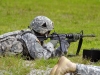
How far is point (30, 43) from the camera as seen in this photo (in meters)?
9.56

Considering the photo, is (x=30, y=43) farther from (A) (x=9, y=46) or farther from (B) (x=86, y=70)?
(B) (x=86, y=70)

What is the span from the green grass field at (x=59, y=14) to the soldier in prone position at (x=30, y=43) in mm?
3025

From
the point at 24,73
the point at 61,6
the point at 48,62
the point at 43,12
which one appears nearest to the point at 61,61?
the point at 24,73

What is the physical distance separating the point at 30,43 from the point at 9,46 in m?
0.42

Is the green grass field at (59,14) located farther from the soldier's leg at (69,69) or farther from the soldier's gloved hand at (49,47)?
the soldier's leg at (69,69)

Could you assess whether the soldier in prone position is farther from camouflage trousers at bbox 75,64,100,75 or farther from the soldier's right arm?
camouflage trousers at bbox 75,64,100,75

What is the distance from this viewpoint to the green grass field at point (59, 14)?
19.5 m

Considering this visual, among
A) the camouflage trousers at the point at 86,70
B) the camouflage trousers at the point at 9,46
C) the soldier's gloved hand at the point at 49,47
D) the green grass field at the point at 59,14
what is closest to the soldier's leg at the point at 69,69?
the camouflage trousers at the point at 86,70

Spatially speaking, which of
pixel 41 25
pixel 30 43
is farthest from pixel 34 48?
pixel 41 25

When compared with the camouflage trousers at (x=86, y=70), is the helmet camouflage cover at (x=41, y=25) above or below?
above

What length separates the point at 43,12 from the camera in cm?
2720

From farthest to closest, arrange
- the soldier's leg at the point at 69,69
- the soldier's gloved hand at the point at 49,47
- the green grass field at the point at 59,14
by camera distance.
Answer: the green grass field at the point at 59,14 < the soldier's gloved hand at the point at 49,47 < the soldier's leg at the point at 69,69

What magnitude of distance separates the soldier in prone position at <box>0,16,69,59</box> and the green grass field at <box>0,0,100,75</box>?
3.02 metres

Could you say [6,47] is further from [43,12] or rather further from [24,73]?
[43,12]
